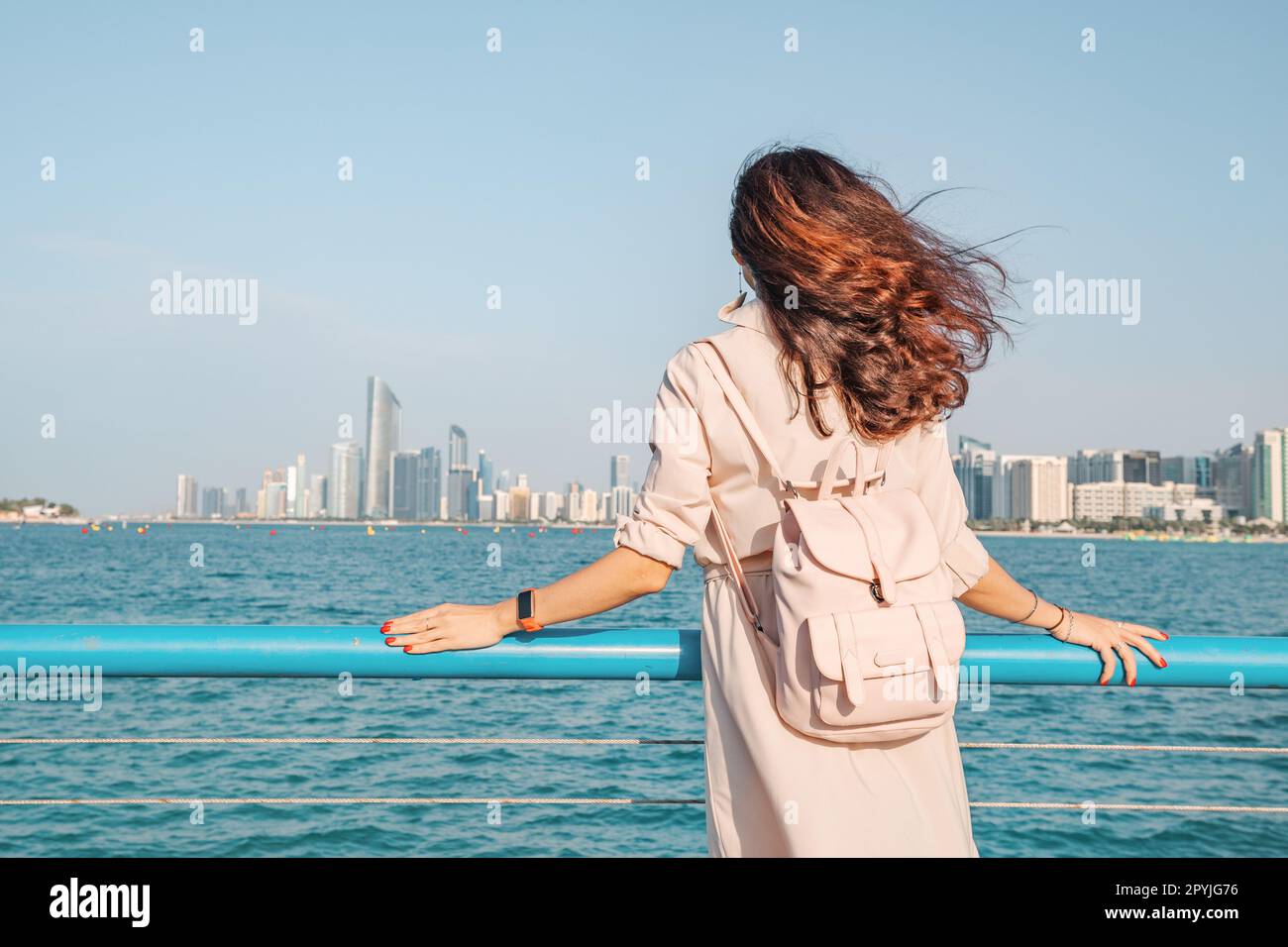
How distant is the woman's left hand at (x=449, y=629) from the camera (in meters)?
1.70

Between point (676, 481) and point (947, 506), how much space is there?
19.1 inches

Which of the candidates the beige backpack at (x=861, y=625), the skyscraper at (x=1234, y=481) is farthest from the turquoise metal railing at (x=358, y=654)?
the skyscraper at (x=1234, y=481)

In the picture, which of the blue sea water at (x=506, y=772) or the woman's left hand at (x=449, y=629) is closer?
the woman's left hand at (x=449, y=629)

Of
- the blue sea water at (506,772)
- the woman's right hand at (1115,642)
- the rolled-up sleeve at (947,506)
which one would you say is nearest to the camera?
the rolled-up sleeve at (947,506)

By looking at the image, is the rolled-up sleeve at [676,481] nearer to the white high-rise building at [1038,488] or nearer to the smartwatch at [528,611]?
the smartwatch at [528,611]

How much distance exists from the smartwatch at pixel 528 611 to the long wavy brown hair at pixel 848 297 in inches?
22.5

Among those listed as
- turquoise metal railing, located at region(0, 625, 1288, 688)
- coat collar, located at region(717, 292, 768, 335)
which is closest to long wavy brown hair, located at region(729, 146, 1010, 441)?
coat collar, located at region(717, 292, 768, 335)

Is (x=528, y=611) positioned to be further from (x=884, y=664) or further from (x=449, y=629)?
(x=884, y=664)

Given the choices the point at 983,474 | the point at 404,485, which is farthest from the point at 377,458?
the point at 983,474

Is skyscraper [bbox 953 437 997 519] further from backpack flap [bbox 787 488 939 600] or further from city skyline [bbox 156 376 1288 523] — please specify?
backpack flap [bbox 787 488 939 600]
